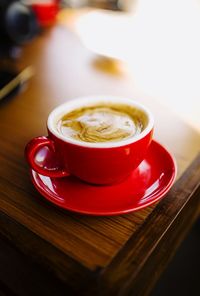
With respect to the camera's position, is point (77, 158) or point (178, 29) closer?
point (77, 158)

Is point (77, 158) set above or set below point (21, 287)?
above

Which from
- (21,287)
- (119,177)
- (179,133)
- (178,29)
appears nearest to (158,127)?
(179,133)

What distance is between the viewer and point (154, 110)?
59 centimetres

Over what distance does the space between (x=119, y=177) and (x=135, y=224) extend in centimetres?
6

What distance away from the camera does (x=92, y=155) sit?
0.36m

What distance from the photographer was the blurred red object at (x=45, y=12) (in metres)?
0.98

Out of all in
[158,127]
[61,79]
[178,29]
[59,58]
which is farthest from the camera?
[178,29]

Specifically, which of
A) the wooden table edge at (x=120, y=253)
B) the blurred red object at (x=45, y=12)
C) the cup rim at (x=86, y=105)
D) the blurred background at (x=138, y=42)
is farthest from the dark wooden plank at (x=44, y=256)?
the blurred red object at (x=45, y=12)

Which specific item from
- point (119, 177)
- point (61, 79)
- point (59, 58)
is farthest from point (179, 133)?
point (59, 58)

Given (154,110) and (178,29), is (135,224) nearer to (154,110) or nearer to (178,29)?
(154,110)

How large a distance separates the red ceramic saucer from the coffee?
2.3 inches

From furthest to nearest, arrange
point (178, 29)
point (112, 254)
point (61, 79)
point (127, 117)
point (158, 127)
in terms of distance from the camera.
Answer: point (178, 29) < point (61, 79) < point (158, 127) < point (127, 117) < point (112, 254)

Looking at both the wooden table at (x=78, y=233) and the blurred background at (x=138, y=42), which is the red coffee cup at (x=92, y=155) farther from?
the blurred background at (x=138, y=42)

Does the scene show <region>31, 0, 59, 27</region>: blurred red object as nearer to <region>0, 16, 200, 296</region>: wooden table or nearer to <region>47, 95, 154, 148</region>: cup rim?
<region>0, 16, 200, 296</region>: wooden table
